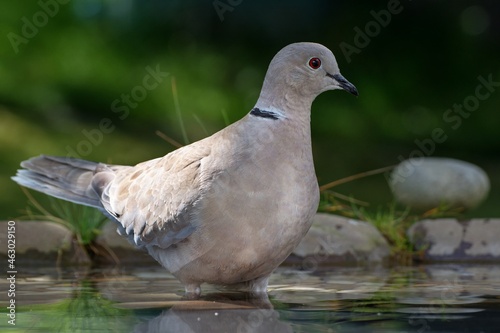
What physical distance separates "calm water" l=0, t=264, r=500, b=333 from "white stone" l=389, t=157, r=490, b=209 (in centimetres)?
191

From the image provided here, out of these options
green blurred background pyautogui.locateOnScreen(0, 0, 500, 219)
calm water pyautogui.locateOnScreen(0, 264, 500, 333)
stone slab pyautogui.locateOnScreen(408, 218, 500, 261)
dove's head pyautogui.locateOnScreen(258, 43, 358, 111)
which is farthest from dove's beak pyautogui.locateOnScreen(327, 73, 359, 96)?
green blurred background pyautogui.locateOnScreen(0, 0, 500, 219)

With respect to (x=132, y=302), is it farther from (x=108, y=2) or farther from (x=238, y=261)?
(x=108, y=2)

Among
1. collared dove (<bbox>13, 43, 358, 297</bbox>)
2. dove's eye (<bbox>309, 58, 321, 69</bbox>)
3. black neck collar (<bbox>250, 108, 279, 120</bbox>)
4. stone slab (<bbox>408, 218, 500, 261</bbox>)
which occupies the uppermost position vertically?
dove's eye (<bbox>309, 58, 321, 69</bbox>)

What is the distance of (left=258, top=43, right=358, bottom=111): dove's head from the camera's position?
4660mm

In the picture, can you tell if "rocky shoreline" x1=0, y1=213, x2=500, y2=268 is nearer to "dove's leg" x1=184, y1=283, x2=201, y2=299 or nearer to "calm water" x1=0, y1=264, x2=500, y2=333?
"calm water" x1=0, y1=264, x2=500, y2=333

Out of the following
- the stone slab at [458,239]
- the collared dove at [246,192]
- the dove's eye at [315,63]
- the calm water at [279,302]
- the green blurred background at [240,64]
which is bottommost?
the calm water at [279,302]

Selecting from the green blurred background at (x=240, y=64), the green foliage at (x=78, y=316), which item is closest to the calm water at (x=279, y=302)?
the green foliage at (x=78, y=316)

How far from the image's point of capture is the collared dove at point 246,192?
4.41 m

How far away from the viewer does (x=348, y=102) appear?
13883 mm

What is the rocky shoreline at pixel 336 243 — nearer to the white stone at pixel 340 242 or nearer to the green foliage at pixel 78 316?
the white stone at pixel 340 242

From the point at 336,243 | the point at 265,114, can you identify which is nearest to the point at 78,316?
the point at 265,114

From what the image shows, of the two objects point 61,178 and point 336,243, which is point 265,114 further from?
point 336,243

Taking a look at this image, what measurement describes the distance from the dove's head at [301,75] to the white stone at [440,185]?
3.25 m

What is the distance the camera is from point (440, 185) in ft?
25.5
